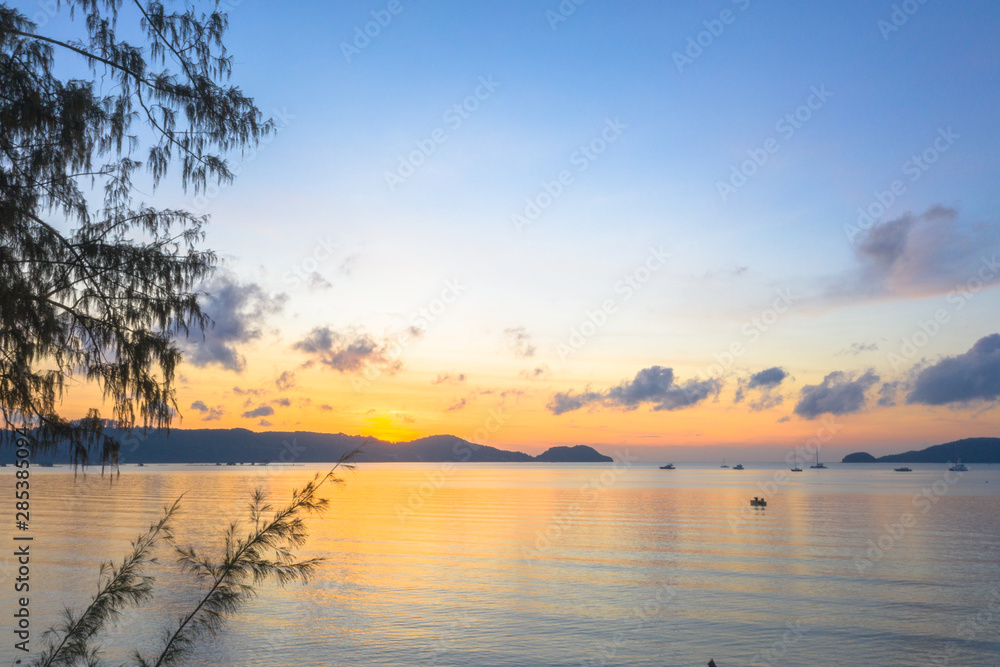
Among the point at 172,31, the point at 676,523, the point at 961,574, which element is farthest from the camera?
the point at 676,523

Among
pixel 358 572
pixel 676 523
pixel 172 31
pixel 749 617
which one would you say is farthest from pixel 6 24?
Result: pixel 676 523

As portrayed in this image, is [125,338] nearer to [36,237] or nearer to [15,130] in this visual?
[36,237]

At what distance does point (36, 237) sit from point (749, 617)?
26.5 meters

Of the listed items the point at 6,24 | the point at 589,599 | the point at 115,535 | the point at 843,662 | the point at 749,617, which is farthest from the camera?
the point at 115,535

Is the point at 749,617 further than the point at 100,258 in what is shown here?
Yes

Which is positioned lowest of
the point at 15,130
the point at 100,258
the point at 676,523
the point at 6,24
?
the point at 676,523

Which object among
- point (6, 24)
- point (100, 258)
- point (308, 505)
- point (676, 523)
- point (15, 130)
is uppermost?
point (6, 24)

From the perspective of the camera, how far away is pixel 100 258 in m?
7.35

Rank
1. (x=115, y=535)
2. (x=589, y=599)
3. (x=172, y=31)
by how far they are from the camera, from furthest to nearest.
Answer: (x=115, y=535)
(x=589, y=599)
(x=172, y=31)

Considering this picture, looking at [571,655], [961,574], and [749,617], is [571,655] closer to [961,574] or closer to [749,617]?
[749,617]

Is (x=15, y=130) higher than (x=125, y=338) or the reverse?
higher

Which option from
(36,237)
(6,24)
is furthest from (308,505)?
(6,24)

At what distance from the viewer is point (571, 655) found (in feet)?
70.0

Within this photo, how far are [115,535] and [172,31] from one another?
165 feet
